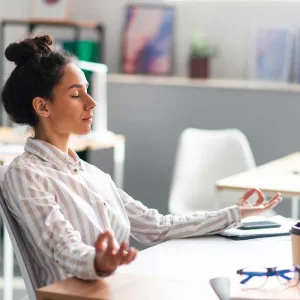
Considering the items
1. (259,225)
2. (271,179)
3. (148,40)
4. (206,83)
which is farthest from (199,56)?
(259,225)

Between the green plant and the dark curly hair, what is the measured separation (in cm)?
335

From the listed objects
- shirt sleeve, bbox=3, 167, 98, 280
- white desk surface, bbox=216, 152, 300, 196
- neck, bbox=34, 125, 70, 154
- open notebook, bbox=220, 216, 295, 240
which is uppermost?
neck, bbox=34, 125, 70, 154

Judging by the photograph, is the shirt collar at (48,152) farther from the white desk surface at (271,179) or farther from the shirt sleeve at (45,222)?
the white desk surface at (271,179)

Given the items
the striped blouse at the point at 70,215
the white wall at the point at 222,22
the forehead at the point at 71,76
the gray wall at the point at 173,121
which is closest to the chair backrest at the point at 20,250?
the striped blouse at the point at 70,215

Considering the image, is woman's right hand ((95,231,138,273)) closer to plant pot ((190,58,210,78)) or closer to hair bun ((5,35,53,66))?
hair bun ((5,35,53,66))

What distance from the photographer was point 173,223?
2131mm

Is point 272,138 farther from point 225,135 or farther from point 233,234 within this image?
point 233,234

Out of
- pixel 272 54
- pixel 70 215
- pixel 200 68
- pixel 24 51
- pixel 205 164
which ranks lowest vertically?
pixel 205 164

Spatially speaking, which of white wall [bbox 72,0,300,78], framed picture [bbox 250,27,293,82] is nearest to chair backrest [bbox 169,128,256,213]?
framed picture [bbox 250,27,293,82]

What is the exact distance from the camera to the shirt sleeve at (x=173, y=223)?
6.96 feet

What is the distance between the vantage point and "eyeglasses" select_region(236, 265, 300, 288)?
5.06ft

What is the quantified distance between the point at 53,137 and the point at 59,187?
0.54 ft

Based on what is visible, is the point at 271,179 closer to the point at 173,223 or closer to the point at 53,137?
the point at 173,223

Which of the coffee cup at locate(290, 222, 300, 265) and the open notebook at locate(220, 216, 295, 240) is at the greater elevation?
the coffee cup at locate(290, 222, 300, 265)
